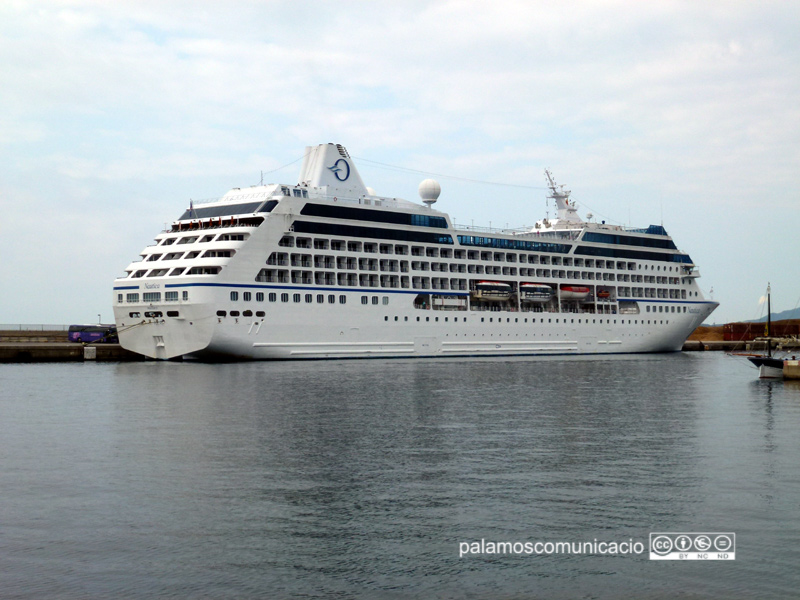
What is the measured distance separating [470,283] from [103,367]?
32.6m

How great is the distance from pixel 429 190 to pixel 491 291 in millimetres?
11153

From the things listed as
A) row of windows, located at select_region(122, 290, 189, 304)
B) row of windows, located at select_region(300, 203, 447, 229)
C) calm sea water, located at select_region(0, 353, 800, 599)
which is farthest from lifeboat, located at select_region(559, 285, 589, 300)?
calm sea water, located at select_region(0, 353, 800, 599)

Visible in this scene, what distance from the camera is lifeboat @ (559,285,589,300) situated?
82750 millimetres

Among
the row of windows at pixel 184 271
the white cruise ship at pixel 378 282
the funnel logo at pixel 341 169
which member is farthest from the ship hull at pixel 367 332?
the funnel logo at pixel 341 169

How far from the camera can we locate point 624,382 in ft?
163

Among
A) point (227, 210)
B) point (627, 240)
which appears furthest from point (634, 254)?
point (227, 210)

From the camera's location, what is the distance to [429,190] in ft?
256

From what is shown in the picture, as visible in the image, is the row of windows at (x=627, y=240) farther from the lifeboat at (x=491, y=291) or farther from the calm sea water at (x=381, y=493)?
the calm sea water at (x=381, y=493)

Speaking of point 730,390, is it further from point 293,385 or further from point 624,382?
point 293,385

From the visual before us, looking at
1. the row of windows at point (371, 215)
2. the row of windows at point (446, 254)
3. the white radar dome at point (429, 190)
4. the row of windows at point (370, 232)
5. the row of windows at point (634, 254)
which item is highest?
the white radar dome at point (429, 190)

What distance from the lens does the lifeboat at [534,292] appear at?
78875 mm

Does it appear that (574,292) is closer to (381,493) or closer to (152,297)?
(152,297)

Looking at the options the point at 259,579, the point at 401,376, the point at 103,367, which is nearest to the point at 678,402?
the point at 401,376

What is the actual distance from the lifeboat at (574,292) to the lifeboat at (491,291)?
25.7 feet
